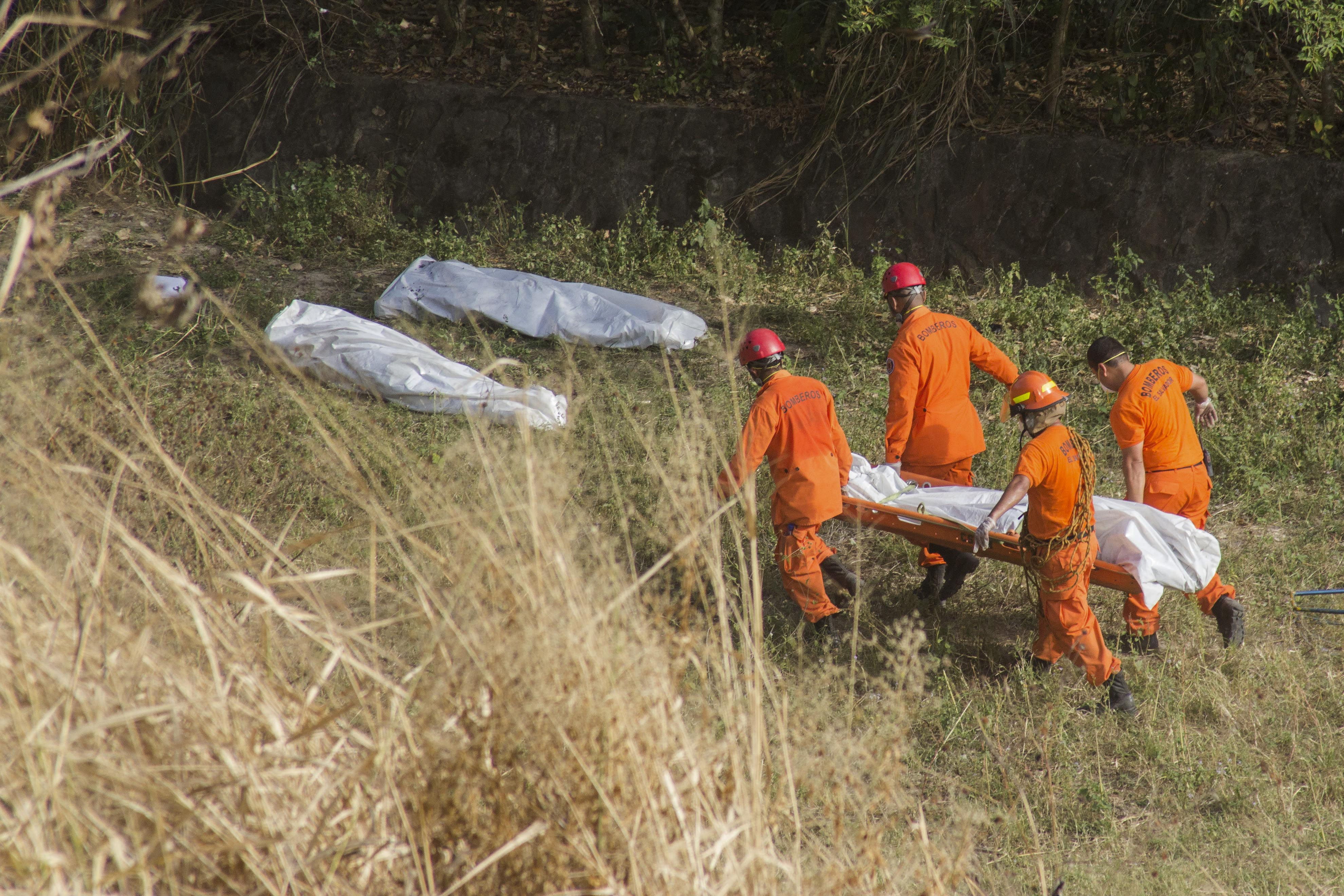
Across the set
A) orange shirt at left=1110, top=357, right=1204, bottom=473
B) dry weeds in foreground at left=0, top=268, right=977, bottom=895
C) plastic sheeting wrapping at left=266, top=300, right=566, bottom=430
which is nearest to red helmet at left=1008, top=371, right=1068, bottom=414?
orange shirt at left=1110, top=357, right=1204, bottom=473

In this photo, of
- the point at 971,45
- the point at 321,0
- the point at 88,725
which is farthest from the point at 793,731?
the point at 321,0

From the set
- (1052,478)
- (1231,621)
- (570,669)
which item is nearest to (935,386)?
(1052,478)

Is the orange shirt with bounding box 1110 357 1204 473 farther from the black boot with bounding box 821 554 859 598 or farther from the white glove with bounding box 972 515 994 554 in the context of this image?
the black boot with bounding box 821 554 859 598

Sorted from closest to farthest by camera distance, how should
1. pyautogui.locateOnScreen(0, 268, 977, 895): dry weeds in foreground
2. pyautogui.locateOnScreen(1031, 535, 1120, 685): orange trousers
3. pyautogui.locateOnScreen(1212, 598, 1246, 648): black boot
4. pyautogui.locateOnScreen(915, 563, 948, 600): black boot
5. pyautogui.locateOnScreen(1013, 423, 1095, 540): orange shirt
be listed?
pyautogui.locateOnScreen(0, 268, 977, 895): dry weeds in foreground < pyautogui.locateOnScreen(1013, 423, 1095, 540): orange shirt < pyautogui.locateOnScreen(1031, 535, 1120, 685): orange trousers < pyautogui.locateOnScreen(1212, 598, 1246, 648): black boot < pyautogui.locateOnScreen(915, 563, 948, 600): black boot

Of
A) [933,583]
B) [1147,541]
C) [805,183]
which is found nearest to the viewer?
[1147,541]

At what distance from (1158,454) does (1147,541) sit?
569mm

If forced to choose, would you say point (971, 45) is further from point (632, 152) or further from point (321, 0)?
point (321, 0)

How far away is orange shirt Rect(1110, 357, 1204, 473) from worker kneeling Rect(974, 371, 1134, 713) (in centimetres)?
68

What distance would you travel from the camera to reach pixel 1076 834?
3852 mm

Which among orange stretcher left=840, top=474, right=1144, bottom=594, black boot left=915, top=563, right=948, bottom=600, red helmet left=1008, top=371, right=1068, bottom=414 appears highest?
red helmet left=1008, top=371, right=1068, bottom=414

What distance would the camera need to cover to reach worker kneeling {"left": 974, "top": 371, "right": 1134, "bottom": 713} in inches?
171

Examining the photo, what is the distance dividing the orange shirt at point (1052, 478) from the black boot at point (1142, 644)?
784 mm

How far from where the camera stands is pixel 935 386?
5.61 metres

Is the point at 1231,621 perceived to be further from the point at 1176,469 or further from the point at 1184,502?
the point at 1176,469
